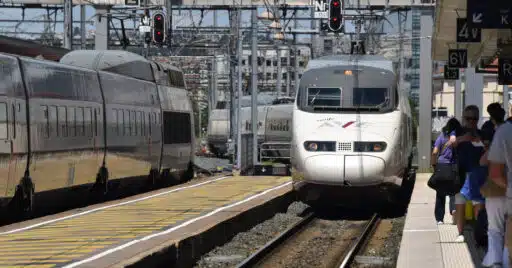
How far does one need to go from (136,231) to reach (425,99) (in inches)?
1044

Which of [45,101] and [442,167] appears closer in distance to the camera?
[442,167]

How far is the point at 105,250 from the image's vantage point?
12359mm

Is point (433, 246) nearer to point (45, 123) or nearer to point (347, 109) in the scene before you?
point (45, 123)

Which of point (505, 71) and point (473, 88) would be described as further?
point (473, 88)

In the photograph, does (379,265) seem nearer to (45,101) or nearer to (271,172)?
(45,101)

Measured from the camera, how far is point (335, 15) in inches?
1059

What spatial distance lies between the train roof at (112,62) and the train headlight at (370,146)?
22.0ft

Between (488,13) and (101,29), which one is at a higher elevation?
(101,29)

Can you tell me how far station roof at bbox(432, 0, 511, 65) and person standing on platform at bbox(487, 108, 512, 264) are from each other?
6522 mm

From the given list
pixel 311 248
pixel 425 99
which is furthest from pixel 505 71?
pixel 425 99

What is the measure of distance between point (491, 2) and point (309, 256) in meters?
4.88

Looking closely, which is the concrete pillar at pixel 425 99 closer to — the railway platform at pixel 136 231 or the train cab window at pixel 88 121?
the railway platform at pixel 136 231

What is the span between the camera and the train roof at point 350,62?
2325 centimetres

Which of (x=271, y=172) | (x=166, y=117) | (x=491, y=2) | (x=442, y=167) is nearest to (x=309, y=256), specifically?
(x=442, y=167)
